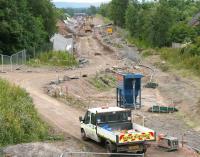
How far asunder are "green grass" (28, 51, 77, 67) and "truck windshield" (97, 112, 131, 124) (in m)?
34.6

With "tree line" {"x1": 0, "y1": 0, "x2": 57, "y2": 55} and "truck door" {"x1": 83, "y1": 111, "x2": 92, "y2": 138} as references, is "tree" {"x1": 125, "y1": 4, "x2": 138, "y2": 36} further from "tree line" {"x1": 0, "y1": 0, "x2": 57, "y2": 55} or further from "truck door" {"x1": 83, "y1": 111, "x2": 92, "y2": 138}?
"truck door" {"x1": 83, "y1": 111, "x2": 92, "y2": 138}

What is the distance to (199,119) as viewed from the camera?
34.5m

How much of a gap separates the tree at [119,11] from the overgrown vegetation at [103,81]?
83838mm

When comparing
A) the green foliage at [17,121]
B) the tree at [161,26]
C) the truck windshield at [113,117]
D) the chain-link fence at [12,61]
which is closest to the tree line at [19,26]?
the chain-link fence at [12,61]

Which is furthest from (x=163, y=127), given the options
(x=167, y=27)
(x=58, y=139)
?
(x=167, y=27)

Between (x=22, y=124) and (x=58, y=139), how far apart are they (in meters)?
2.31

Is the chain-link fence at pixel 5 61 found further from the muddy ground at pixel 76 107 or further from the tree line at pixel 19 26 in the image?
the tree line at pixel 19 26

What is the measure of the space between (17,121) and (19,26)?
3878 cm

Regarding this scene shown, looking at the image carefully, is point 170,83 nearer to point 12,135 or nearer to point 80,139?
point 80,139

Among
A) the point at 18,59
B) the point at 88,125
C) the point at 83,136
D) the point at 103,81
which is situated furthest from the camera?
the point at 18,59

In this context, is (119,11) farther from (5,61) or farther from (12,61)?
(5,61)

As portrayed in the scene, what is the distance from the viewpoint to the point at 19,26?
203 ft

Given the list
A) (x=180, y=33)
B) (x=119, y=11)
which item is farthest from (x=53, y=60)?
(x=119, y=11)

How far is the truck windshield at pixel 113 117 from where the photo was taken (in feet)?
82.9
